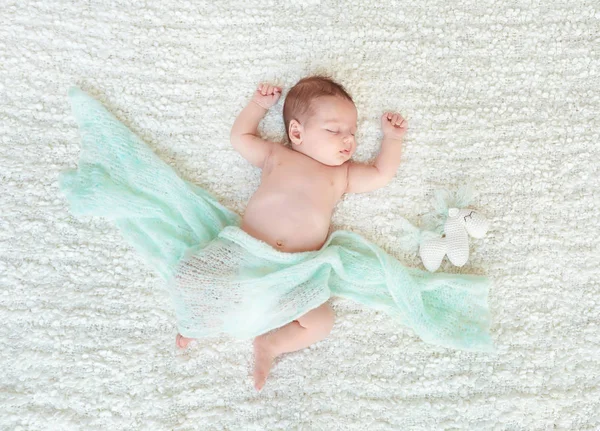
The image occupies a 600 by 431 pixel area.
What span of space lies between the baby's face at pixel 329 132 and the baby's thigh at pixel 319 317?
315 millimetres

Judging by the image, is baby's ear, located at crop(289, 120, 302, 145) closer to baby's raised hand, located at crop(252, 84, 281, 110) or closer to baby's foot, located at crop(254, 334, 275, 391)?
A: baby's raised hand, located at crop(252, 84, 281, 110)

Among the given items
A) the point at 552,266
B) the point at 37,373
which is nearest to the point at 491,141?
the point at 552,266

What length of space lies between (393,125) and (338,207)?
0.22 metres

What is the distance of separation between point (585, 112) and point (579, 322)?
1.60 feet

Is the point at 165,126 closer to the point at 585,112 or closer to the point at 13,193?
the point at 13,193

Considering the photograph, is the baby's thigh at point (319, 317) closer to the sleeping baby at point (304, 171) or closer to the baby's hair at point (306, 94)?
the sleeping baby at point (304, 171)

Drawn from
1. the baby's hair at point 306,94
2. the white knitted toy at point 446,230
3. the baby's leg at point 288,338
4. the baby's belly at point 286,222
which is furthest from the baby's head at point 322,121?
the baby's leg at point 288,338

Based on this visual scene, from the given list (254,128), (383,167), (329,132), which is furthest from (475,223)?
(254,128)

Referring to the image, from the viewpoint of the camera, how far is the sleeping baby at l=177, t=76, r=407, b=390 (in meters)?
1.20

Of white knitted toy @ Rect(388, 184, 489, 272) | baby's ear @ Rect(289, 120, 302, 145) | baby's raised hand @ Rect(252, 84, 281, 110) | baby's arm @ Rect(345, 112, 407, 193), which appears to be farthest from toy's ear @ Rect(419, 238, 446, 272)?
baby's raised hand @ Rect(252, 84, 281, 110)

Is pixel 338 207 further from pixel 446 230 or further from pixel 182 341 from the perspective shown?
pixel 182 341

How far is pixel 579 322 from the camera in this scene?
1.26m

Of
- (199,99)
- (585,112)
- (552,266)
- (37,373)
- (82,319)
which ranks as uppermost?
(585,112)

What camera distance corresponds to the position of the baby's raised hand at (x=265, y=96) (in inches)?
50.5
